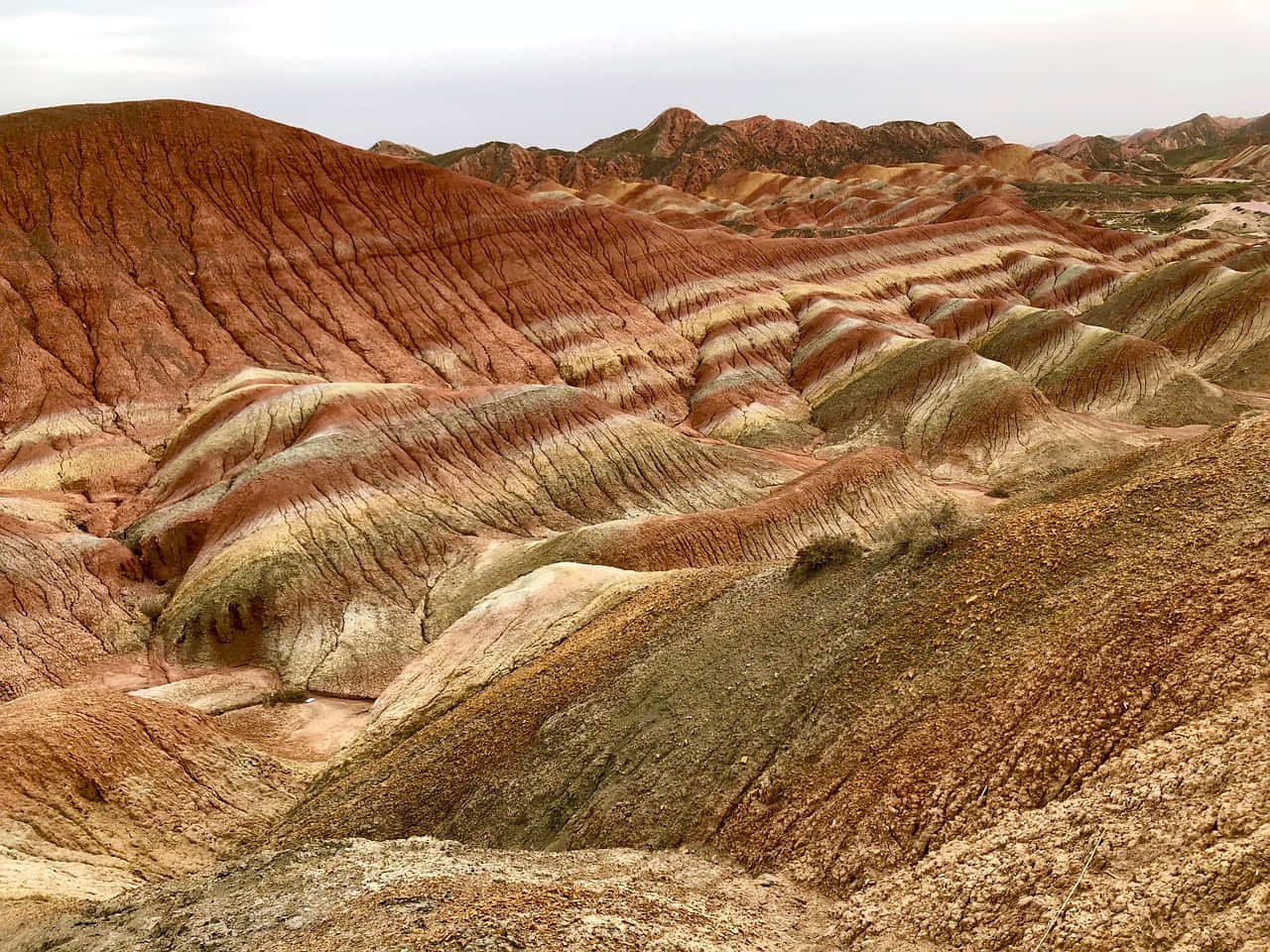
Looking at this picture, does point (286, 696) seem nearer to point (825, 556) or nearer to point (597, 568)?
point (597, 568)

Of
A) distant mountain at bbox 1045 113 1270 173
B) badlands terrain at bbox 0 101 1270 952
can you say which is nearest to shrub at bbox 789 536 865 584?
badlands terrain at bbox 0 101 1270 952

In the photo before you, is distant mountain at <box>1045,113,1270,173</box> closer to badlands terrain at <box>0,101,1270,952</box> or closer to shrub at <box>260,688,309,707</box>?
badlands terrain at <box>0,101,1270,952</box>

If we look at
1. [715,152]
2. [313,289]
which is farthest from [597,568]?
[715,152]

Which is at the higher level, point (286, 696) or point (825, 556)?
point (825, 556)

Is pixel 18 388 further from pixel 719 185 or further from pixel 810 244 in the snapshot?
pixel 719 185

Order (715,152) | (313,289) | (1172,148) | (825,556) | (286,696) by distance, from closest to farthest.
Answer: (825,556) → (286,696) → (313,289) → (715,152) → (1172,148)
